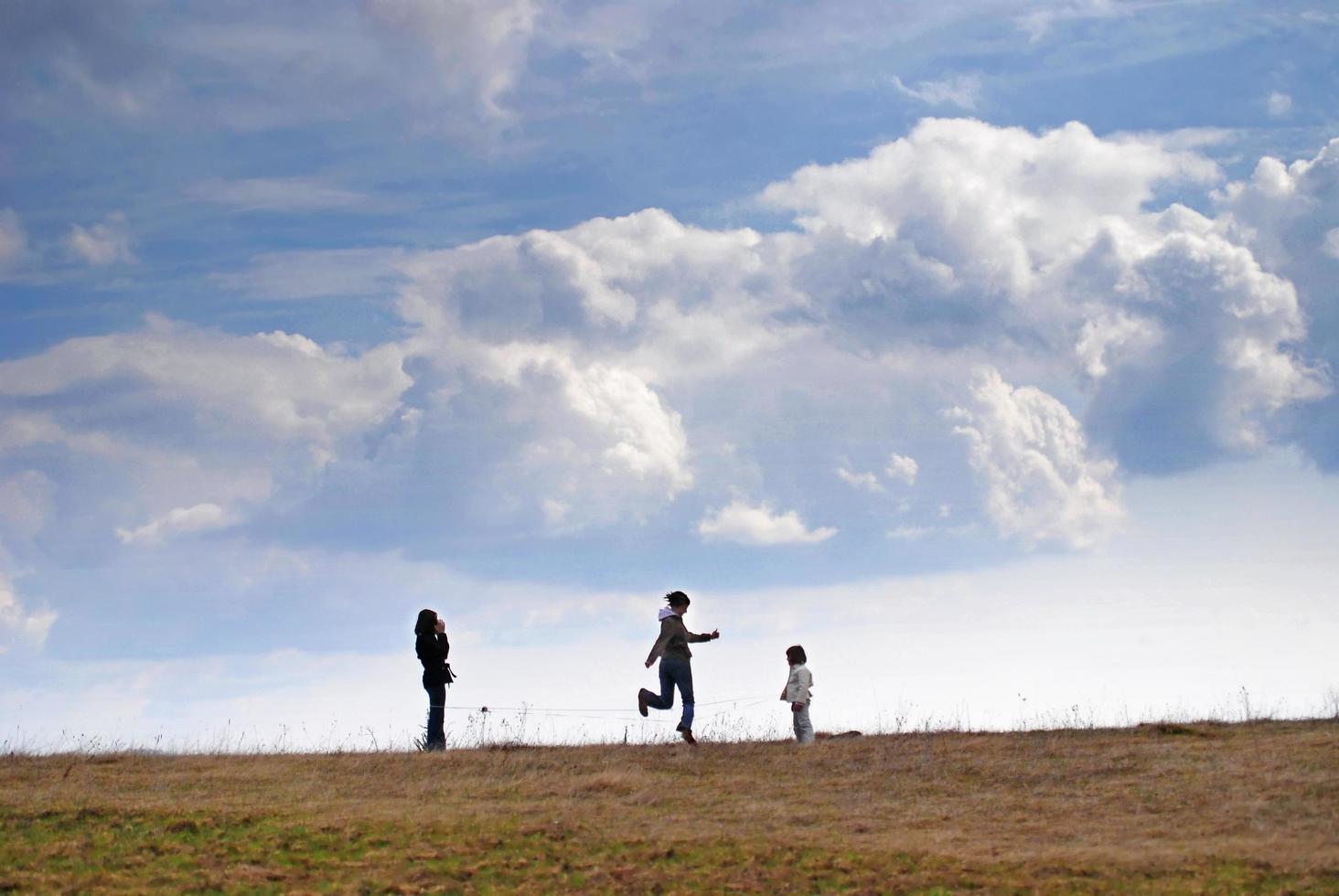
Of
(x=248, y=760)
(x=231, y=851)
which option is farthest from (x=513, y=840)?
(x=248, y=760)

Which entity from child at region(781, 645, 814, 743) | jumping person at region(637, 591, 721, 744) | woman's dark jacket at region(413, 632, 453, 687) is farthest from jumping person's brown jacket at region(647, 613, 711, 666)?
woman's dark jacket at region(413, 632, 453, 687)

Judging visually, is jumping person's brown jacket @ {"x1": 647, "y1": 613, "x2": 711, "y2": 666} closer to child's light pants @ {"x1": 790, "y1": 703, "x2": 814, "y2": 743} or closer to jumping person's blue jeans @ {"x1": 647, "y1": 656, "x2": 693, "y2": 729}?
jumping person's blue jeans @ {"x1": 647, "y1": 656, "x2": 693, "y2": 729}

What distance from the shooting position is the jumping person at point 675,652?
22172 millimetres

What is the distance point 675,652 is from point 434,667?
421cm

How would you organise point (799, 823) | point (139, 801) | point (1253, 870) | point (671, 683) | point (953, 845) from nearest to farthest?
point (1253, 870) → point (953, 845) → point (799, 823) → point (139, 801) → point (671, 683)

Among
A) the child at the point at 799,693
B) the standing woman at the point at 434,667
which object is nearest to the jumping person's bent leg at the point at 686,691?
the child at the point at 799,693

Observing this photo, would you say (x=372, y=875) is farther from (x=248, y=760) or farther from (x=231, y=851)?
(x=248, y=760)

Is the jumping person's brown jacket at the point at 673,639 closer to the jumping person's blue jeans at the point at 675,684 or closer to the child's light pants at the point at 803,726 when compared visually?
Result: the jumping person's blue jeans at the point at 675,684

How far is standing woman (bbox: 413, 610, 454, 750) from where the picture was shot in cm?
2336

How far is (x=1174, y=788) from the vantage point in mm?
17484

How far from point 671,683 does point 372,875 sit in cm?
888

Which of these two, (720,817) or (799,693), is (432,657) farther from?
(720,817)

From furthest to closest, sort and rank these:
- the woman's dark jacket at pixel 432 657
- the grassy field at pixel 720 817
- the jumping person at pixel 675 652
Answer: the woman's dark jacket at pixel 432 657
the jumping person at pixel 675 652
the grassy field at pixel 720 817

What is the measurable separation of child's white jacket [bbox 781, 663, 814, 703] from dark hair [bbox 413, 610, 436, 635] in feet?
19.5
